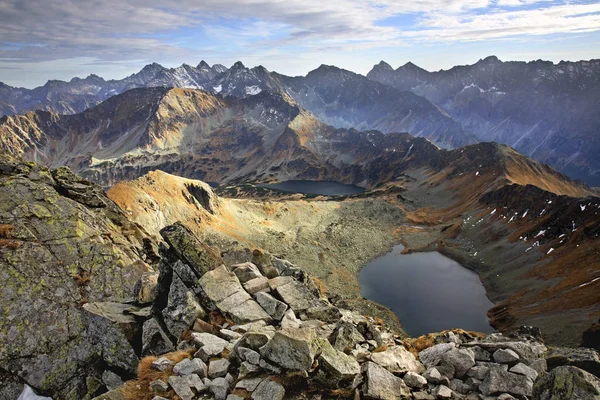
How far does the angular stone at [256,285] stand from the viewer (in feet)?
80.2

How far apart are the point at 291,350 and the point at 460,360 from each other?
8624 millimetres

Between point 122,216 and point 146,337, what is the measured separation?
78.6ft

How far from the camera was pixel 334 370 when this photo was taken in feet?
52.3

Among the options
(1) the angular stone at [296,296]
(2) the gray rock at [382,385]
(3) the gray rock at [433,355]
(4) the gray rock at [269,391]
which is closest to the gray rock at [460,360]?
(3) the gray rock at [433,355]

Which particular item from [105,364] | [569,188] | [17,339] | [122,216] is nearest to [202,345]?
[105,364]


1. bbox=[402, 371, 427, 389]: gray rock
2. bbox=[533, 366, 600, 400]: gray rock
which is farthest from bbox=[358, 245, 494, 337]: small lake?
bbox=[533, 366, 600, 400]: gray rock

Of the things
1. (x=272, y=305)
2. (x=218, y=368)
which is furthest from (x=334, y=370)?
(x=272, y=305)

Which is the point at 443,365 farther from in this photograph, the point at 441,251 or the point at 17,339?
the point at 441,251

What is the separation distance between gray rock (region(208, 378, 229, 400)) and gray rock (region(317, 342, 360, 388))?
3.97m

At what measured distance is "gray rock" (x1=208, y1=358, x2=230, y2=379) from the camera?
1647 centimetres

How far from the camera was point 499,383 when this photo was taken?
16469mm

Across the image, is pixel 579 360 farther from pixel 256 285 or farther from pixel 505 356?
pixel 256 285

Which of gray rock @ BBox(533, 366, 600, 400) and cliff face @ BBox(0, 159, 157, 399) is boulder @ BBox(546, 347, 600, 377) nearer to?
gray rock @ BBox(533, 366, 600, 400)

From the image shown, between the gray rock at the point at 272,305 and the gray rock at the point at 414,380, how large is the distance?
8273 mm
